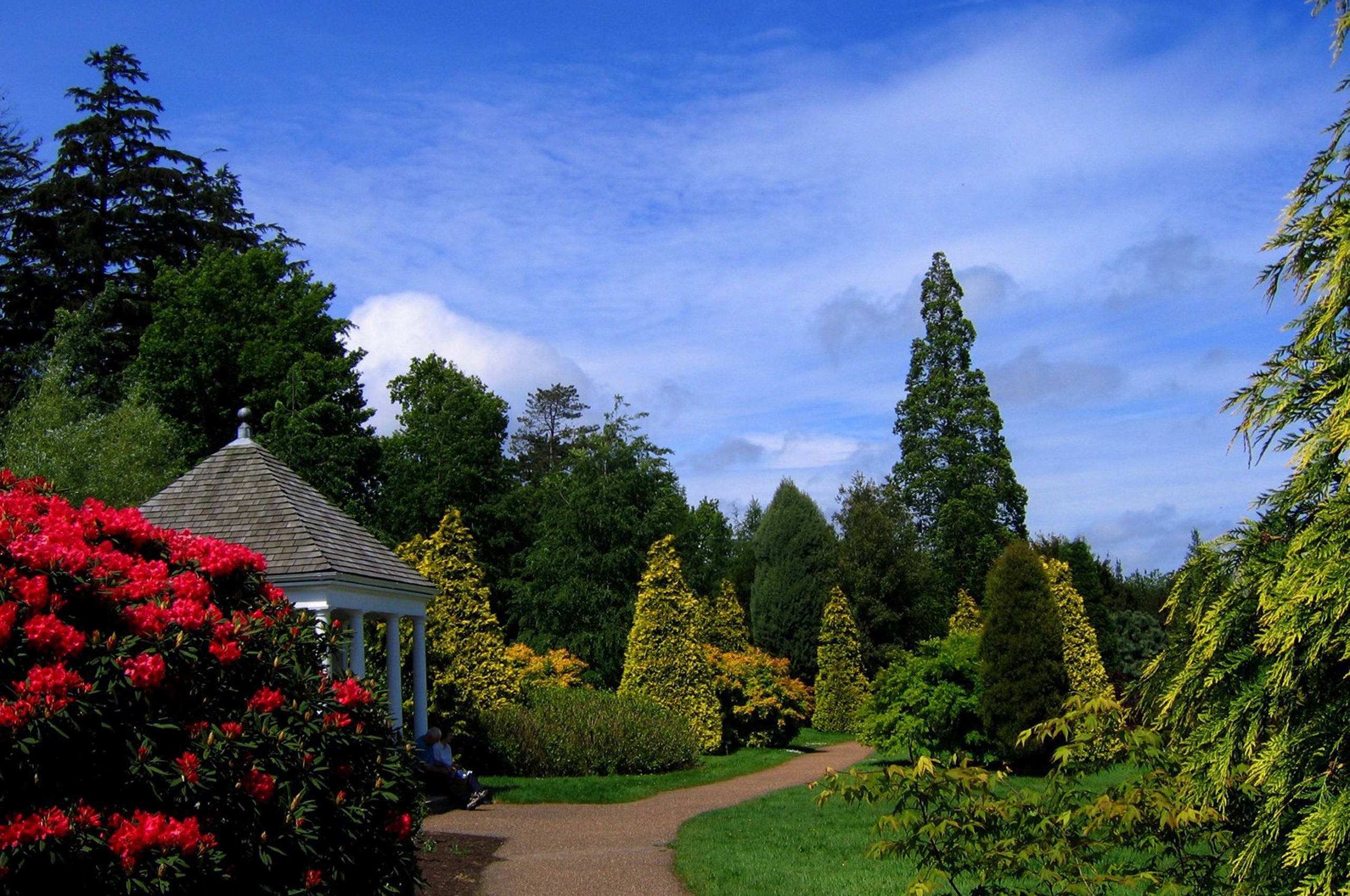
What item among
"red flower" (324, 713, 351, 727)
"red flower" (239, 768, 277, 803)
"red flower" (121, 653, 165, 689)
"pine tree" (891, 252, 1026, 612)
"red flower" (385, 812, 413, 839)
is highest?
"pine tree" (891, 252, 1026, 612)

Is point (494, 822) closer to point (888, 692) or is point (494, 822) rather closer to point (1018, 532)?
point (888, 692)

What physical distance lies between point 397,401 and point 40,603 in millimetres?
33845

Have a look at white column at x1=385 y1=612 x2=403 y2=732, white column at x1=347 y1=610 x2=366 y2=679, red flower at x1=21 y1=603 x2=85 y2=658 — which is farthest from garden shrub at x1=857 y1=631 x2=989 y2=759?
red flower at x1=21 y1=603 x2=85 y2=658

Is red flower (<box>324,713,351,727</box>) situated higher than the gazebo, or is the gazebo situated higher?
the gazebo

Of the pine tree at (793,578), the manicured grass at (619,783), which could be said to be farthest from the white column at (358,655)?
the pine tree at (793,578)

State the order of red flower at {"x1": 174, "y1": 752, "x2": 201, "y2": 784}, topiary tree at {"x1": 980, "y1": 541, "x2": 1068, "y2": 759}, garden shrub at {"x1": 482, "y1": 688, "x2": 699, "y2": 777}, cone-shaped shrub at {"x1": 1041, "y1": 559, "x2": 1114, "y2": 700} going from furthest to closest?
cone-shaped shrub at {"x1": 1041, "y1": 559, "x2": 1114, "y2": 700} < garden shrub at {"x1": 482, "y1": 688, "x2": 699, "y2": 777} < topiary tree at {"x1": 980, "y1": 541, "x2": 1068, "y2": 759} < red flower at {"x1": 174, "y1": 752, "x2": 201, "y2": 784}

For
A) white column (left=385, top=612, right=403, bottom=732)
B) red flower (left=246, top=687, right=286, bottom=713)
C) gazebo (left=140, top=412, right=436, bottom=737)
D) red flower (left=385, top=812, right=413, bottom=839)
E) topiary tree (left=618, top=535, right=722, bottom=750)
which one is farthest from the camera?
topiary tree (left=618, top=535, right=722, bottom=750)

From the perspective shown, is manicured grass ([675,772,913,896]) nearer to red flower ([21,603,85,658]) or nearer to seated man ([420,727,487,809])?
seated man ([420,727,487,809])

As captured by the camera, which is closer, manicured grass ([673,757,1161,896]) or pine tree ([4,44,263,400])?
manicured grass ([673,757,1161,896])

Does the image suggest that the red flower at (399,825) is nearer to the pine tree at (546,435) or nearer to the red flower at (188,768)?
the red flower at (188,768)

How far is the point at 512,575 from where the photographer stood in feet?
112

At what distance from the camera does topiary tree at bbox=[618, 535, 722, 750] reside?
854 inches

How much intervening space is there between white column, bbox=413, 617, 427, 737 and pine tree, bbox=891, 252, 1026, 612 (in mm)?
22841

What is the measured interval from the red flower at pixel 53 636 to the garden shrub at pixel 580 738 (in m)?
14.6
